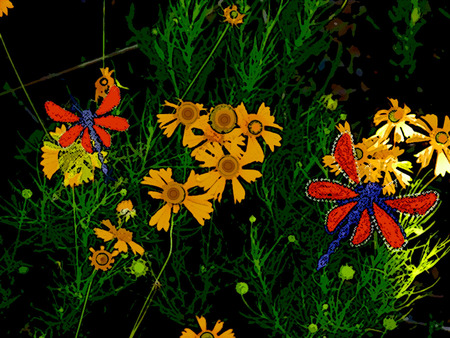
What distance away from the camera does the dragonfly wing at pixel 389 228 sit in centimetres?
56

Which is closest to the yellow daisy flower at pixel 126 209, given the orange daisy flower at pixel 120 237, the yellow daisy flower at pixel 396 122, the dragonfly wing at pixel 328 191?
the orange daisy flower at pixel 120 237

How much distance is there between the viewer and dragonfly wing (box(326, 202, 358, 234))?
1.83ft

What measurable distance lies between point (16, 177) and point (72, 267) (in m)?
0.19

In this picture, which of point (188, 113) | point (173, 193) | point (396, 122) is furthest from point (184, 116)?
point (396, 122)

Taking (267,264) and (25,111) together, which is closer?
(267,264)

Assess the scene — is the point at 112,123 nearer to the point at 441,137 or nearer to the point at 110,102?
the point at 110,102

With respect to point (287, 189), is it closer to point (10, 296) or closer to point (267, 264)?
point (267, 264)

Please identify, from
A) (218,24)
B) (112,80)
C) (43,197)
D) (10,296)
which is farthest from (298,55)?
(10,296)

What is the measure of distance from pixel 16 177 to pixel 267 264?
0.46 m

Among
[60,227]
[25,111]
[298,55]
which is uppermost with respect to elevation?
[298,55]

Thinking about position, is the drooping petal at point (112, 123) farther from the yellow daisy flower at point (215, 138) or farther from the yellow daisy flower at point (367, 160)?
the yellow daisy flower at point (367, 160)

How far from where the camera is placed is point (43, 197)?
2.34 ft

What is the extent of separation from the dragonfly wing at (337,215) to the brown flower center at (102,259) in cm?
34

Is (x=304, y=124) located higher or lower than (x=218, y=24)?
lower
